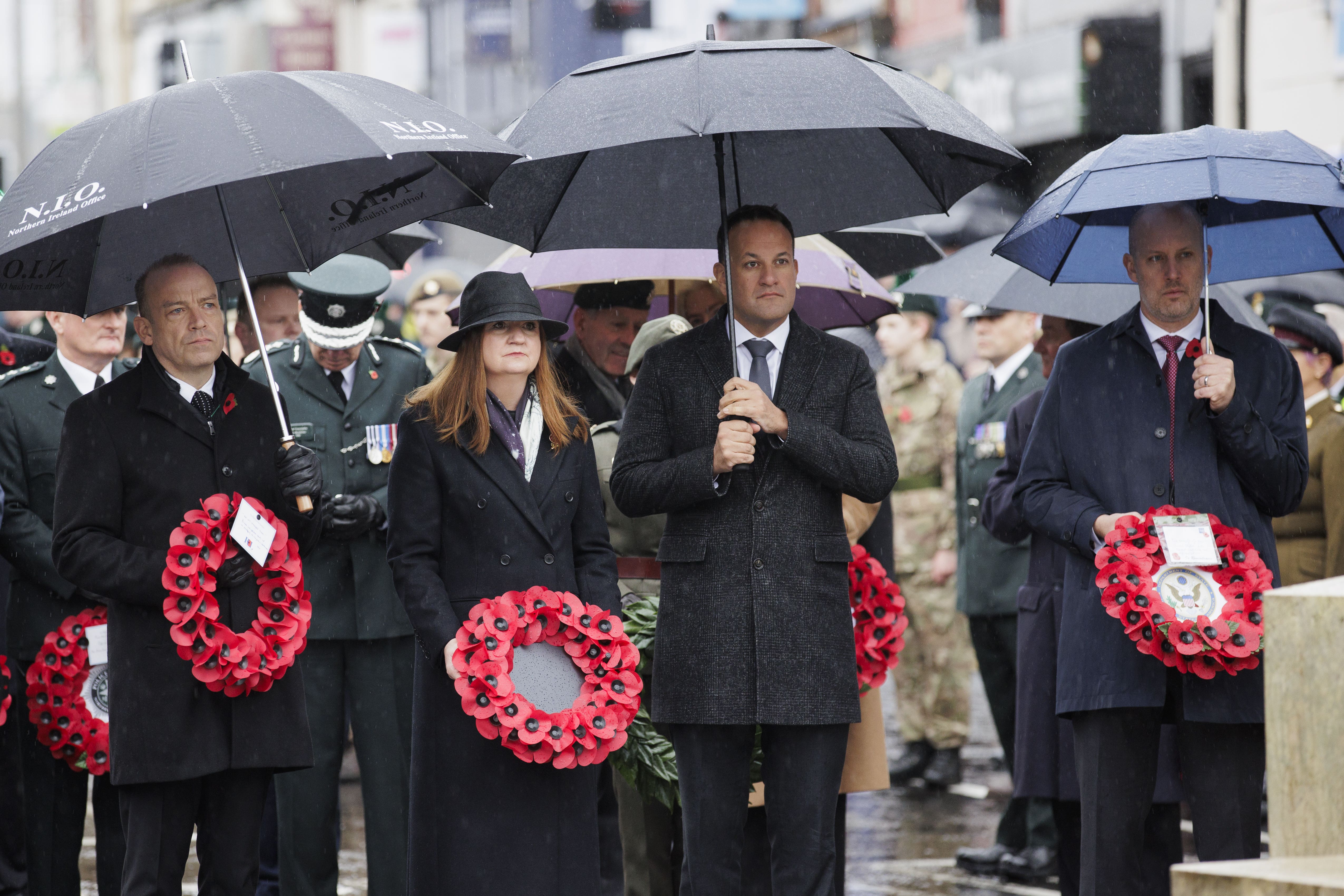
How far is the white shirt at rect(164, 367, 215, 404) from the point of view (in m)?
5.11

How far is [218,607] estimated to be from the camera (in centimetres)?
490

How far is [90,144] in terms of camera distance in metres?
4.65

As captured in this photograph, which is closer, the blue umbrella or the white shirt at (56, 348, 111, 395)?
the blue umbrella

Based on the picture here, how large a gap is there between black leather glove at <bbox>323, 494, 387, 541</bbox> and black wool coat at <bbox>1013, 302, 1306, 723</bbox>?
7.44 ft

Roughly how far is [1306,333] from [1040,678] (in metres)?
2.07

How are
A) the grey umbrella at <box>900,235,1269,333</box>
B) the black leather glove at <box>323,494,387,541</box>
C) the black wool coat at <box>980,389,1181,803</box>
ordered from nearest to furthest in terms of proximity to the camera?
the black leather glove at <box>323,494,387,541</box> → the black wool coat at <box>980,389,1181,803</box> → the grey umbrella at <box>900,235,1269,333</box>

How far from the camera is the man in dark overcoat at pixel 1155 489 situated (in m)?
5.02

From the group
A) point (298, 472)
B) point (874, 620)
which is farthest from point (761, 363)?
point (298, 472)

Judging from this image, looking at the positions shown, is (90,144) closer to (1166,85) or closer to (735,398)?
(735,398)

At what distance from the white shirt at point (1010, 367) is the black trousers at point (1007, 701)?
1.12 meters

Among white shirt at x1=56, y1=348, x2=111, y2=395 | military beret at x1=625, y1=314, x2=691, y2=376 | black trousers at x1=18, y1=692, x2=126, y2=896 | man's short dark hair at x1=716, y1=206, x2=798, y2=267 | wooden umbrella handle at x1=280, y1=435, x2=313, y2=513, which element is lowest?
black trousers at x1=18, y1=692, x2=126, y2=896

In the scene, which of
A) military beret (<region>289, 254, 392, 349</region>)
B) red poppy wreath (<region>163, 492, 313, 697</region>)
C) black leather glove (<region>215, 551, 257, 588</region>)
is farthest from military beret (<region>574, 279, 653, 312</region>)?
black leather glove (<region>215, 551, 257, 588</region>)

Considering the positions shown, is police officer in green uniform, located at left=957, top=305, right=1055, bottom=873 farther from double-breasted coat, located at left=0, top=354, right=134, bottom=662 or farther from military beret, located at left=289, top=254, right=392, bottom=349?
double-breasted coat, located at left=0, top=354, right=134, bottom=662

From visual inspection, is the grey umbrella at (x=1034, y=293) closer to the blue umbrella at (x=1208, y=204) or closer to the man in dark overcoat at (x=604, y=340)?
the blue umbrella at (x=1208, y=204)
